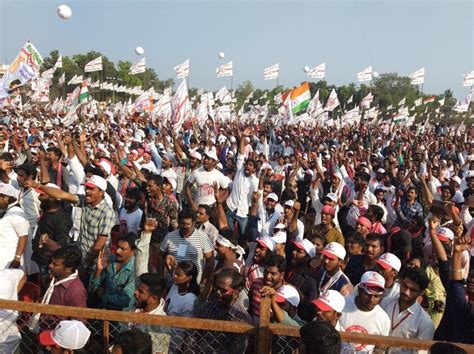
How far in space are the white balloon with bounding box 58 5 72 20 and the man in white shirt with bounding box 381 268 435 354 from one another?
1284 centimetres

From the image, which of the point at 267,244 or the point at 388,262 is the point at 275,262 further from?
the point at 388,262

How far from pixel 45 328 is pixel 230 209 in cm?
440

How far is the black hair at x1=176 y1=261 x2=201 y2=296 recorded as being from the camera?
4035mm

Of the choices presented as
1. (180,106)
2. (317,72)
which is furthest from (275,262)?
(317,72)

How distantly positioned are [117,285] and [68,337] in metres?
1.10

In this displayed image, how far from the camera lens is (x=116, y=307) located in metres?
4.07

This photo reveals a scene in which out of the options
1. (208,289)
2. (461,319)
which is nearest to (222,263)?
(208,289)

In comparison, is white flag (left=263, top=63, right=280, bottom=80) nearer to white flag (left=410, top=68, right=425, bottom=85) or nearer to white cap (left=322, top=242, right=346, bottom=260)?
white flag (left=410, top=68, right=425, bottom=85)

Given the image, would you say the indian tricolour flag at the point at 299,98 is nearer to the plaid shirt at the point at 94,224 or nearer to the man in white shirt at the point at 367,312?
the plaid shirt at the point at 94,224

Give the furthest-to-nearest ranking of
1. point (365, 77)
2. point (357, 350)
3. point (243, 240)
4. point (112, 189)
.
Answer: point (365, 77)
point (243, 240)
point (112, 189)
point (357, 350)

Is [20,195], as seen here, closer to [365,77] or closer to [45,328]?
[45,328]

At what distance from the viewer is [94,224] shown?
491 centimetres

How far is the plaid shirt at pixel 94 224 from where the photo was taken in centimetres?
488

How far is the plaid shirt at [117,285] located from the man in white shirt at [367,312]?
1797 millimetres
